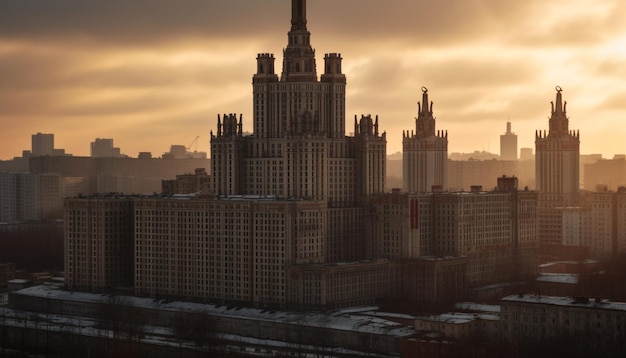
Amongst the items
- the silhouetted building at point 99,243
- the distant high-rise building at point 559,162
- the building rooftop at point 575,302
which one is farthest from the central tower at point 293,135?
the distant high-rise building at point 559,162

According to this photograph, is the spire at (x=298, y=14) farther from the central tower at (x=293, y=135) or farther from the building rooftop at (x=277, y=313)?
the building rooftop at (x=277, y=313)

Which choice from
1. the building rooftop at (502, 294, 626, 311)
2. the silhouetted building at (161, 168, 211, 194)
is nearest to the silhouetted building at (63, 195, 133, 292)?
the silhouetted building at (161, 168, 211, 194)

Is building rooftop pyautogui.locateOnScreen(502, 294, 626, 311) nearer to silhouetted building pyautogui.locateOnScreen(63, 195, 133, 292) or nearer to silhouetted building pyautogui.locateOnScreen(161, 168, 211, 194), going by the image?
silhouetted building pyautogui.locateOnScreen(63, 195, 133, 292)

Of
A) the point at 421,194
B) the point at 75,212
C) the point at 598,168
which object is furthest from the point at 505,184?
the point at 598,168

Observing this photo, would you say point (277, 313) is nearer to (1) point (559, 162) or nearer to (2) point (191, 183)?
(2) point (191, 183)

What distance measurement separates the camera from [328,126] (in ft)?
326

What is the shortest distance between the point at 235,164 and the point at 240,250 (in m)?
10.0

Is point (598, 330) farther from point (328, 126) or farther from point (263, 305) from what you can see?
point (328, 126)

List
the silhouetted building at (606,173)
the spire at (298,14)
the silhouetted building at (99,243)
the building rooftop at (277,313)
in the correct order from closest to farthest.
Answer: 1. the building rooftop at (277,313)
2. the silhouetted building at (99,243)
3. the spire at (298,14)
4. the silhouetted building at (606,173)

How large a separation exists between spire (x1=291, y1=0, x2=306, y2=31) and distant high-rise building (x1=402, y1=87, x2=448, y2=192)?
31.6 meters

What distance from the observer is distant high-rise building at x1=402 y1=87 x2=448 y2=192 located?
13025 cm

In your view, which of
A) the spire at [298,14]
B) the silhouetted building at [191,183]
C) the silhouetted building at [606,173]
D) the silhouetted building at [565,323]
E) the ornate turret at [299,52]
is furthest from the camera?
the silhouetted building at [606,173]

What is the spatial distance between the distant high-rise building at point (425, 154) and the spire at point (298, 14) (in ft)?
104

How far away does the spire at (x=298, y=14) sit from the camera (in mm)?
100562
